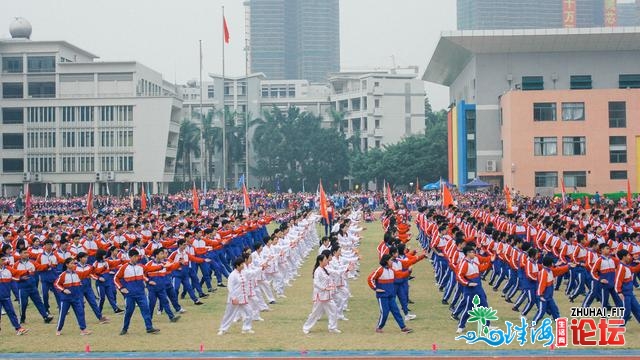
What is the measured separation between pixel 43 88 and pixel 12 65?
13.1 feet

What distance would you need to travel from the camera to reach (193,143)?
94938mm

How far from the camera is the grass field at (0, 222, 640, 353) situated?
1577 centimetres

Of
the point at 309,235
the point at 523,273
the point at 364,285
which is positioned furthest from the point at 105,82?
the point at 523,273

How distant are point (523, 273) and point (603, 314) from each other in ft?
5.81

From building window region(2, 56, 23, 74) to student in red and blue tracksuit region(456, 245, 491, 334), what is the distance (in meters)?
75.6

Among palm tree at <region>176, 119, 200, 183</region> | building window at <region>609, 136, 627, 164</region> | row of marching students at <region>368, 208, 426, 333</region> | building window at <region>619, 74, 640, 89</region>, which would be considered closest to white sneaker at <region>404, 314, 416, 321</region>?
row of marching students at <region>368, 208, 426, 333</region>

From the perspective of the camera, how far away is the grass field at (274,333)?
15.8m

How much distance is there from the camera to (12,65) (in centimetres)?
8438

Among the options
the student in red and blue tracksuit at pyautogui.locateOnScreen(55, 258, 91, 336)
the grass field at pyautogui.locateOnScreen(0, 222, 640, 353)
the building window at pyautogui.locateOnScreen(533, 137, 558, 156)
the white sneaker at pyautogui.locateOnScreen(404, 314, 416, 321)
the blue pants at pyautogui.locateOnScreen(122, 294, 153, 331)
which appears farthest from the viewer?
the building window at pyautogui.locateOnScreen(533, 137, 558, 156)

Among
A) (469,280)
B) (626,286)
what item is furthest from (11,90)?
(626,286)

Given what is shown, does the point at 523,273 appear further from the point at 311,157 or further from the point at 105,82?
the point at 311,157

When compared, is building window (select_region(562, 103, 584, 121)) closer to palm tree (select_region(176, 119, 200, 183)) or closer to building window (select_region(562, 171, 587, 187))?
building window (select_region(562, 171, 587, 187))

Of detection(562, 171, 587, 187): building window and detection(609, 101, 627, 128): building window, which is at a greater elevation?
detection(609, 101, 627, 128): building window

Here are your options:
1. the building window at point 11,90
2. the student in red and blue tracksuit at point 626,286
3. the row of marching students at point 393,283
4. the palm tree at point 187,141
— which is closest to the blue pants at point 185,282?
the row of marching students at point 393,283
